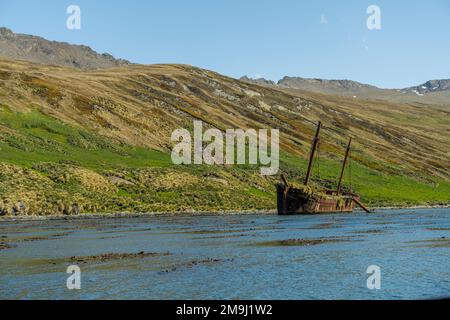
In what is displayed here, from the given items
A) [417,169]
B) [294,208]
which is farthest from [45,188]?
[417,169]

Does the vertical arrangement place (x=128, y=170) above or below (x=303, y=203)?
above

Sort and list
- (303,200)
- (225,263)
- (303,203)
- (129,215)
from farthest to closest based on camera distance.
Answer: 1. (303,203)
2. (303,200)
3. (129,215)
4. (225,263)

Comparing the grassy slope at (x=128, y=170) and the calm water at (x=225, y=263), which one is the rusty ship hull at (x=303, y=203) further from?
the calm water at (x=225, y=263)

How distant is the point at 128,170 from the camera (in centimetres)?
10888

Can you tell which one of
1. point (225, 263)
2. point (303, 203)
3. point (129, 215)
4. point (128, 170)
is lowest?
point (129, 215)

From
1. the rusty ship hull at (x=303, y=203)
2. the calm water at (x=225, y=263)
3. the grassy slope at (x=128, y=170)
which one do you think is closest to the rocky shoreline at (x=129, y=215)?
the grassy slope at (x=128, y=170)

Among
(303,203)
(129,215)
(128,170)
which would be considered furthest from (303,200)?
(128,170)

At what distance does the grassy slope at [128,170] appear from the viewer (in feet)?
298

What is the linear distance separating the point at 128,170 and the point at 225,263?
72.6 metres

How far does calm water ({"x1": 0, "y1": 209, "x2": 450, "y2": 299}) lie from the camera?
95.6 ft

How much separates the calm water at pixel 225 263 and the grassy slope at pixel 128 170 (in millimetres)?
26510

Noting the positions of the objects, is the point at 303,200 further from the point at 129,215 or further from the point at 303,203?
the point at 129,215

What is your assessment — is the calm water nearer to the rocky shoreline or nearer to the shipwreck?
the rocky shoreline

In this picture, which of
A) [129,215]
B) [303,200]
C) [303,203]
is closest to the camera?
[129,215]
